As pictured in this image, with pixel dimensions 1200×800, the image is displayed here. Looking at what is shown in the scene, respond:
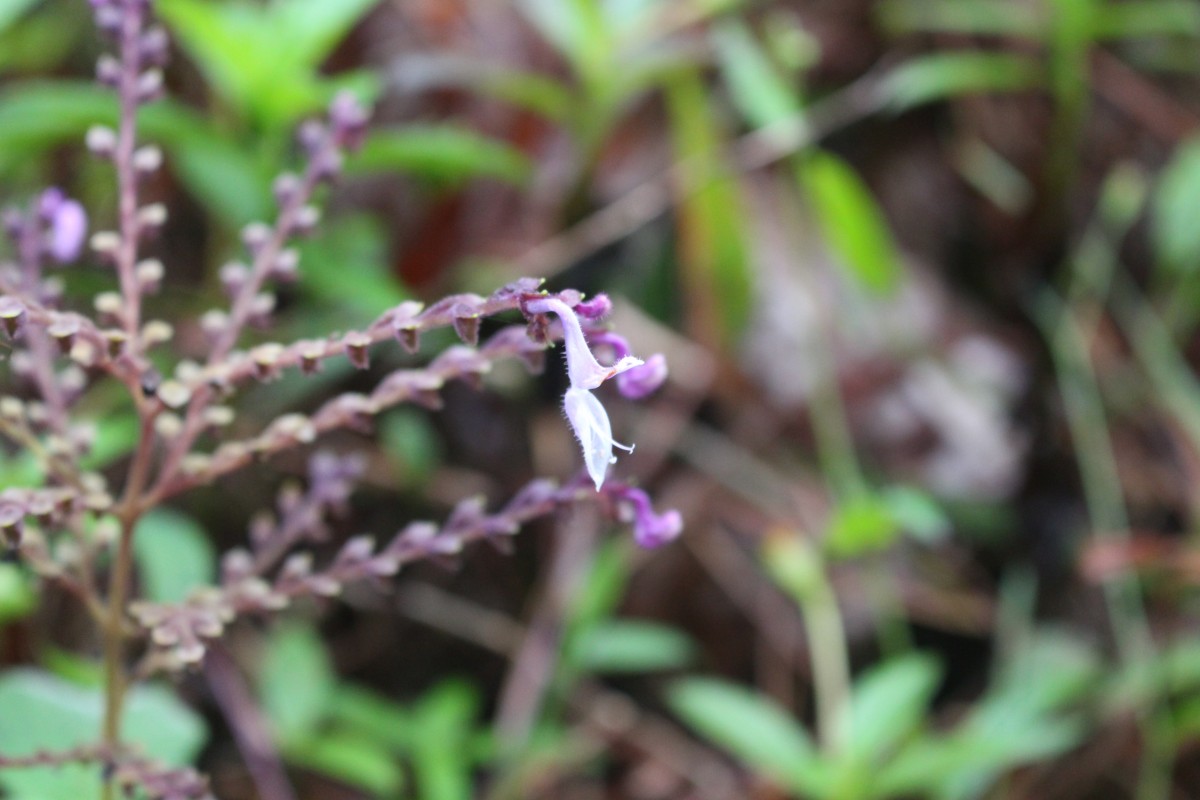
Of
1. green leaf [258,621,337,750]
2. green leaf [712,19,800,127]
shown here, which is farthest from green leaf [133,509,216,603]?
green leaf [712,19,800,127]

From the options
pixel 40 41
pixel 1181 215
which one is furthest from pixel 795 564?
pixel 40 41

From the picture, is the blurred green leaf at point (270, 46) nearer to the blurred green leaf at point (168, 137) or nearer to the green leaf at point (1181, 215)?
the blurred green leaf at point (168, 137)

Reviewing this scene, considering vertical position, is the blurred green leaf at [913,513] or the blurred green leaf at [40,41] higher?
the blurred green leaf at [40,41]

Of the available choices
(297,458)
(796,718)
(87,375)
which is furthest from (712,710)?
(87,375)

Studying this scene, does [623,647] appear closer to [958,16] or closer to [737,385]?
[737,385]

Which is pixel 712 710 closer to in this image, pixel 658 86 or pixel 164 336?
pixel 164 336

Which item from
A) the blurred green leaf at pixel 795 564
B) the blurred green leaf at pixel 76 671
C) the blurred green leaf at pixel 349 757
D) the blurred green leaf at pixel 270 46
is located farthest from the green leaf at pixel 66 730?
the blurred green leaf at pixel 795 564

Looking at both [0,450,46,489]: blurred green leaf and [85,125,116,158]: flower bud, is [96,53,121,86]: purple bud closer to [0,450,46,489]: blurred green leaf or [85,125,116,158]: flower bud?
[85,125,116,158]: flower bud
